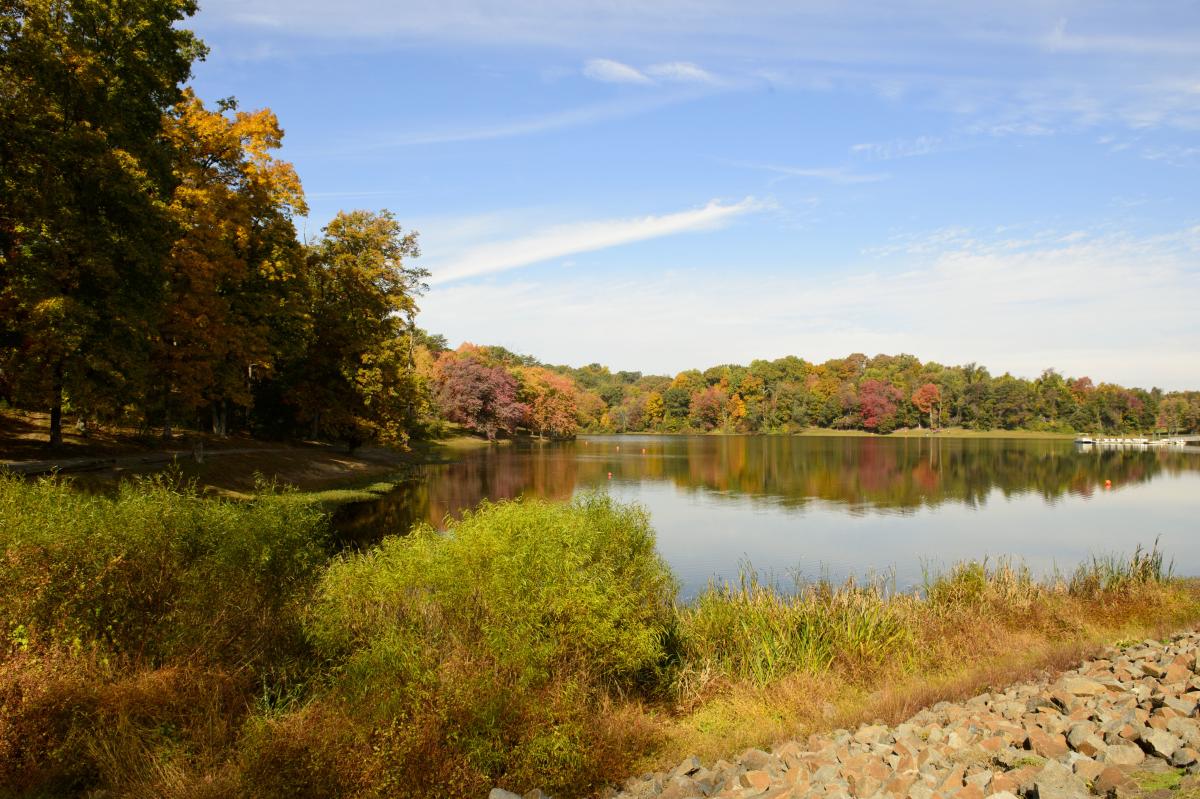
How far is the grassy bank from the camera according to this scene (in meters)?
6.92

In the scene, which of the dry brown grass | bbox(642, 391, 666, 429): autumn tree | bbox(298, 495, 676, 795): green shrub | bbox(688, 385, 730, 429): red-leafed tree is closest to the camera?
bbox(298, 495, 676, 795): green shrub

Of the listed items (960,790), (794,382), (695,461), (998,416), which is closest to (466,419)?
(695,461)

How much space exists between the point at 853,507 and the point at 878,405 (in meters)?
101

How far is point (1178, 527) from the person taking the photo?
28.8 meters

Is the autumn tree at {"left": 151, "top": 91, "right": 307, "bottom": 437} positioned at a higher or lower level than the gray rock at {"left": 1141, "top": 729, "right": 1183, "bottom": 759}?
higher

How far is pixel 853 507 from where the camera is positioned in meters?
33.0

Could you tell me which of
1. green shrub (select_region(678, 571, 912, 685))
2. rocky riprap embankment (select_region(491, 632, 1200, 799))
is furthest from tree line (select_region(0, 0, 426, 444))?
rocky riprap embankment (select_region(491, 632, 1200, 799))

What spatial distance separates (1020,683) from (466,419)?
236 ft

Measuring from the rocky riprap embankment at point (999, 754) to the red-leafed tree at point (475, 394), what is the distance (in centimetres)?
7077

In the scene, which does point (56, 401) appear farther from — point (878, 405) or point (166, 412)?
point (878, 405)

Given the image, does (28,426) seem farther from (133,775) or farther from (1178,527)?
(1178,527)

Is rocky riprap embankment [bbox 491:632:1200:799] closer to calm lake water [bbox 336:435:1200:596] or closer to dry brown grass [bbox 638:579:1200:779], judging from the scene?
dry brown grass [bbox 638:579:1200:779]

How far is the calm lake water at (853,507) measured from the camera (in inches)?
879

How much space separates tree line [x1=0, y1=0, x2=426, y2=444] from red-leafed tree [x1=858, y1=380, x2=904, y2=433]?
364 feet
